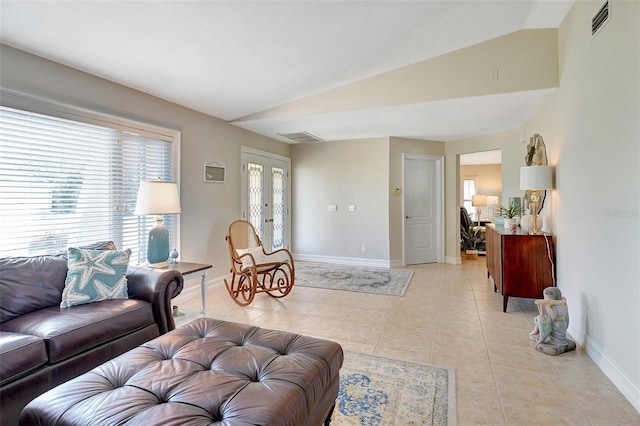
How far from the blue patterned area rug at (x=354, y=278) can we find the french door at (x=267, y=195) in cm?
76

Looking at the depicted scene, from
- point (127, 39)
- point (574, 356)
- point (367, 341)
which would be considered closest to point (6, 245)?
point (127, 39)

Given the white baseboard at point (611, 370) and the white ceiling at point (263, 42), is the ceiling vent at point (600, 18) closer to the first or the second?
the white ceiling at point (263, 42)

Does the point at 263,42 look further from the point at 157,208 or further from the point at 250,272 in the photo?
the point at 250,272

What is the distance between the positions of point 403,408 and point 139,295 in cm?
193

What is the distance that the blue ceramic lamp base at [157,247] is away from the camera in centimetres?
284

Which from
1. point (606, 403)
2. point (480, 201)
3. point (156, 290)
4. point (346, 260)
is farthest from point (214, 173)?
point (480, 201)

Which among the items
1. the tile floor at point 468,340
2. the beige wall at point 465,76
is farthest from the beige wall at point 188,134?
the beige wall at point 465,76

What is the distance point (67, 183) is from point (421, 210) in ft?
16.8

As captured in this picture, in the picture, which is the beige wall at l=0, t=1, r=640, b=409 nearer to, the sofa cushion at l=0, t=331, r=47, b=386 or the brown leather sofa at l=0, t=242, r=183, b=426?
the brown leather sofa at l=0, t=242, r=183, b=426

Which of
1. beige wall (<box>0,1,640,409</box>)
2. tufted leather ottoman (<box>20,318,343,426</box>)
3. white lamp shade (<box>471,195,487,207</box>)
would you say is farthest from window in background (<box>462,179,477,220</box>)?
tufted leather ottoman (<box>20,318,343,426</box>)

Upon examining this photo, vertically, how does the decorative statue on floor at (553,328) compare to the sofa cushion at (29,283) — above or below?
below

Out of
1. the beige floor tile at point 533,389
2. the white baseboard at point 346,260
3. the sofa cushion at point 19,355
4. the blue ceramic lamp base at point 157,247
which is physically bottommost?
the beige floor tile at point 533,389

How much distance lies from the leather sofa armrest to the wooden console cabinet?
311 centimetres

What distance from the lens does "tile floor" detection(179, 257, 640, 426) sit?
5.80 feet
